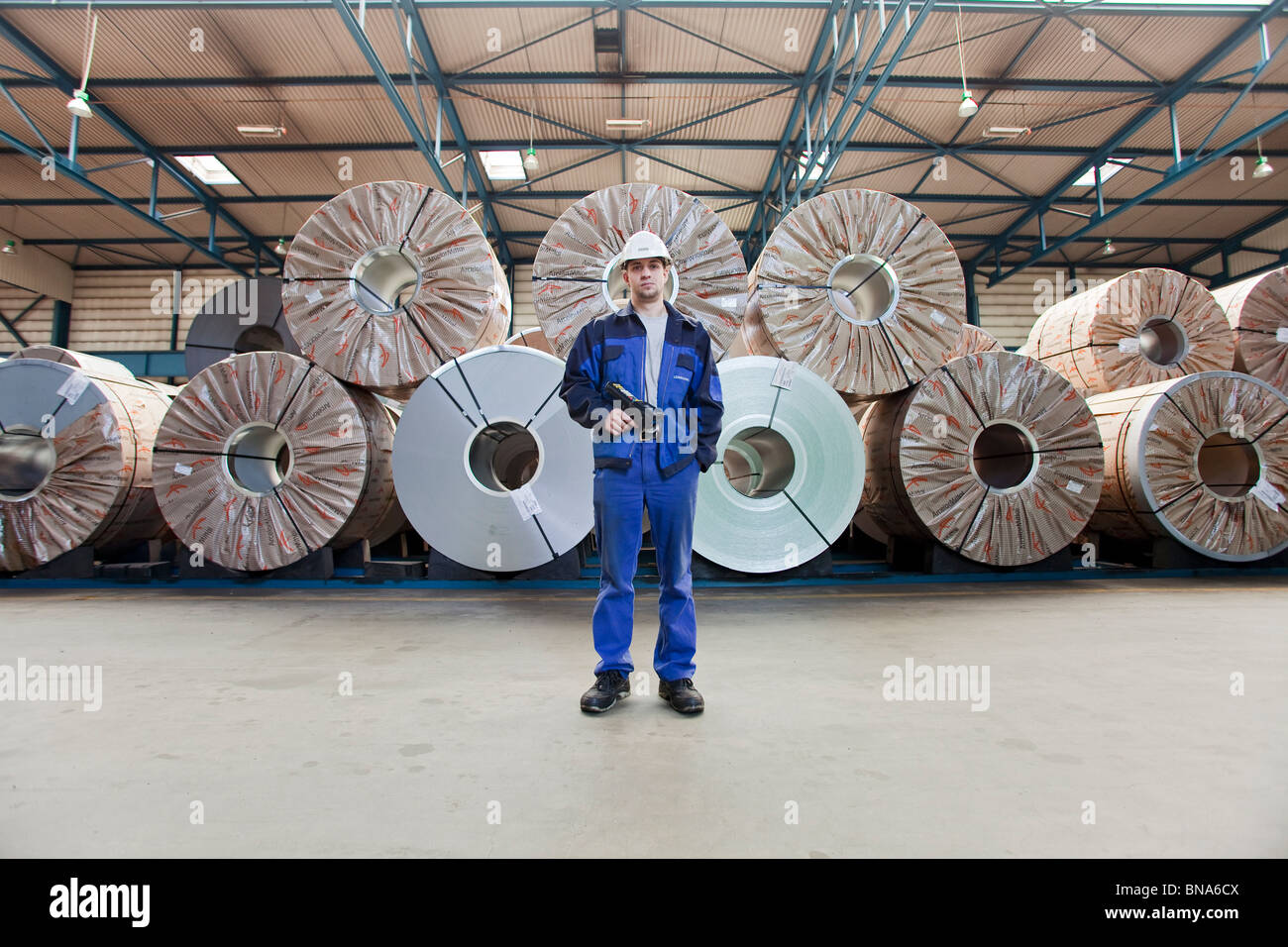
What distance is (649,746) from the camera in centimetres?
169

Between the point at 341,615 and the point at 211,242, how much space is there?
36.8 feet

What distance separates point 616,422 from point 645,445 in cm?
15

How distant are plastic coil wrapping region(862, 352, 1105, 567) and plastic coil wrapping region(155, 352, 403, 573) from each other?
347 cm

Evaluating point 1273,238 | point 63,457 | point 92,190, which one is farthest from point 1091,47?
point 92,190

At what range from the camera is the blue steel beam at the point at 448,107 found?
736cm

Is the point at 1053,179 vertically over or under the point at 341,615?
→ over

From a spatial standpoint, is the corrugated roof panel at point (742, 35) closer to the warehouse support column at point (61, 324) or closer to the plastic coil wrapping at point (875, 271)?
the plastic coil wrapping at point (875, 271)

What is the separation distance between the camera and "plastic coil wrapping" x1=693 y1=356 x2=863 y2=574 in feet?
12.5

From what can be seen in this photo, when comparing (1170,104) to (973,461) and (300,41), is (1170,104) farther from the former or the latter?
(300,41)

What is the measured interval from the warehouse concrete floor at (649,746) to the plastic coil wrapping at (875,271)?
176 cm
